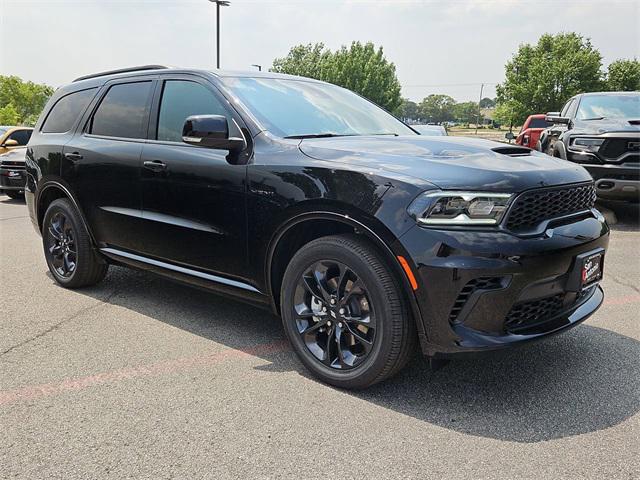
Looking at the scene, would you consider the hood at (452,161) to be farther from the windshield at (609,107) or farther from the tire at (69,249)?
the windshield at (609,107)

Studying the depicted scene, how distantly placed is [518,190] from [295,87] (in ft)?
6.55

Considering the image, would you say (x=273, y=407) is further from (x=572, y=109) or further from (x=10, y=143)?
(x=10, y=143)

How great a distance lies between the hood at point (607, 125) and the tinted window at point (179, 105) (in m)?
6.03

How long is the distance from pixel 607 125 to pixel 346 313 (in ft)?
21.7

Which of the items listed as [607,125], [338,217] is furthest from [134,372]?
[607,125]

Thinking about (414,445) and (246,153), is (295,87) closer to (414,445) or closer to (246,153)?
(246,153)

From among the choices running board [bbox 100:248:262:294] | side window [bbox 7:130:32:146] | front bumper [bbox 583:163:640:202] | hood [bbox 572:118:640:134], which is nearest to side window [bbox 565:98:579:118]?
hood [bbox 572:118:640:134]

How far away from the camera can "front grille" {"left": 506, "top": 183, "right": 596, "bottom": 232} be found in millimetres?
2660

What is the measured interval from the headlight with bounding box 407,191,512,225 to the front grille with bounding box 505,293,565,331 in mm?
449

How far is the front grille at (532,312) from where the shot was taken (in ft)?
8.89

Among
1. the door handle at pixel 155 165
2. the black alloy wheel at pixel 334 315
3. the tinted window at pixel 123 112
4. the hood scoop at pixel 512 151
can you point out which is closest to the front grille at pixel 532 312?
the black alloy wheel at pixel 334 315

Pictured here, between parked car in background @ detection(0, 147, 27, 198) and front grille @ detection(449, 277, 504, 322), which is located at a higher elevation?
front grille @ detection(449, 277, 504, 322)

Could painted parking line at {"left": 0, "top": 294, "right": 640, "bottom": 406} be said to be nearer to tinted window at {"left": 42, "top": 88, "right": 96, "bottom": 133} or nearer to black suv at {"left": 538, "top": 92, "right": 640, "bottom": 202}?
tinted window at {"left": 42, "top": 88, "right": 96, "bottom": 133}

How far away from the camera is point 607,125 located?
798 centimetres
